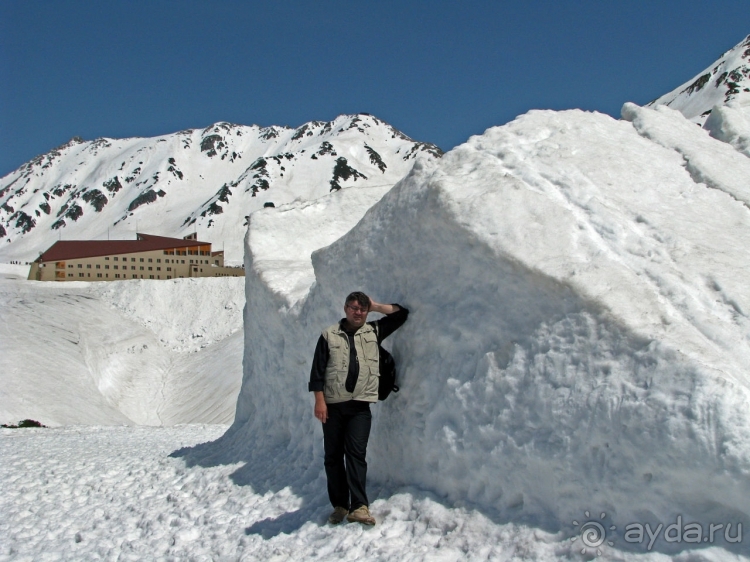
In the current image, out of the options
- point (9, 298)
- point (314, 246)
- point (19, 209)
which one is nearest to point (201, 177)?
point (19, 209)

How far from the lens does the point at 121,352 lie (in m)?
42.3

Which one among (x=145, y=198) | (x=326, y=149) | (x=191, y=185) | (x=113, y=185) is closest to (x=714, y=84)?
(x=326, y=149)

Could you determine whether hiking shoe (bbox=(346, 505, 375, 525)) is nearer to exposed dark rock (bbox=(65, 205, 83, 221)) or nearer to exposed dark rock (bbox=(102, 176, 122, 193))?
exposed dark rock (bbox=(65, 205, 83, 221))

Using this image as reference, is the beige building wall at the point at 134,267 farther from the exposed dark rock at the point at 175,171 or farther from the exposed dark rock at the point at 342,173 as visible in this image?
the exposed dark rock at the point at 175,171

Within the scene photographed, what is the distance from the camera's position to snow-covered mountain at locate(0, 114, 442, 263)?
5615 inches

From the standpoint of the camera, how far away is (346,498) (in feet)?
18.0

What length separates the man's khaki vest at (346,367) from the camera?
5473 mm

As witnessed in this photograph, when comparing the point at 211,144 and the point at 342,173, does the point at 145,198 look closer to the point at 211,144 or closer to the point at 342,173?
the point at 211,144

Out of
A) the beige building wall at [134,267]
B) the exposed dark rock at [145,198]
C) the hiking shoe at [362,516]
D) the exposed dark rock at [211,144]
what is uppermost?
the exposed dark rock at [211,144]

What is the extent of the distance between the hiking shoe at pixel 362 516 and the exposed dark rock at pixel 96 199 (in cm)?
17923

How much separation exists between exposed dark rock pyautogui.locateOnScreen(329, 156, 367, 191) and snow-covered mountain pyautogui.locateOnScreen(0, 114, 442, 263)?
0.25 meters

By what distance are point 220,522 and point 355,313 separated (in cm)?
271

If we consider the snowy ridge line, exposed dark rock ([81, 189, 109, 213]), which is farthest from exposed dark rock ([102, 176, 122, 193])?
the snowy ridge line

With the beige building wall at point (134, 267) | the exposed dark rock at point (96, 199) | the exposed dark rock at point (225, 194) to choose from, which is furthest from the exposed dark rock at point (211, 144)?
the beige building wall at point (134, 267)
